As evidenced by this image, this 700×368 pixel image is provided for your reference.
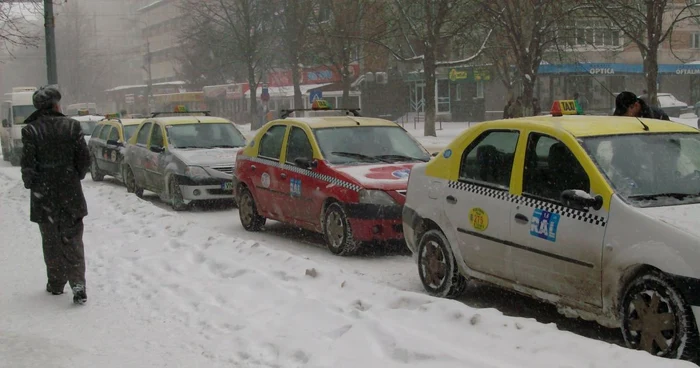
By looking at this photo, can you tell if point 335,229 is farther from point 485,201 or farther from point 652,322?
point 652,322

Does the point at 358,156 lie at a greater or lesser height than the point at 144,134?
lesser

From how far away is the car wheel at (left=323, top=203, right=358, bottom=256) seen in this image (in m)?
9.56

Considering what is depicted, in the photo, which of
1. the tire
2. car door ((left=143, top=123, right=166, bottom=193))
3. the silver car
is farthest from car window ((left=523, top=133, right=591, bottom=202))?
car door ((left=143, top=123, right=166, bottom=193))

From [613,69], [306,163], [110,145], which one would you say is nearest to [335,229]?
[306,163]

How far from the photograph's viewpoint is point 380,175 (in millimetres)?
9664

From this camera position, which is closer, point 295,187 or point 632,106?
point 632,106

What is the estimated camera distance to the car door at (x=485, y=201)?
6.59m

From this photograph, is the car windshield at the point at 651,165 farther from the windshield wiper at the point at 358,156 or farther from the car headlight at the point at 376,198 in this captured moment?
the windshield wiper at the point at 358,156

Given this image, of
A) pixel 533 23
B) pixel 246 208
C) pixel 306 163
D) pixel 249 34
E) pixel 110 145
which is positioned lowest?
pixel 246 208

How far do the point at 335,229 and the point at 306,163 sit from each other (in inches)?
35.4

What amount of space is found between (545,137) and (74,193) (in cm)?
378

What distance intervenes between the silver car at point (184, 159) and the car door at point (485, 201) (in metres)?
7.53

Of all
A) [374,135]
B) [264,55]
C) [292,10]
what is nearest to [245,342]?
[374,135]

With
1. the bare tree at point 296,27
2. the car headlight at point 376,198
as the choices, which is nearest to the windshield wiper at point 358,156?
the car headlight at point 376,198
